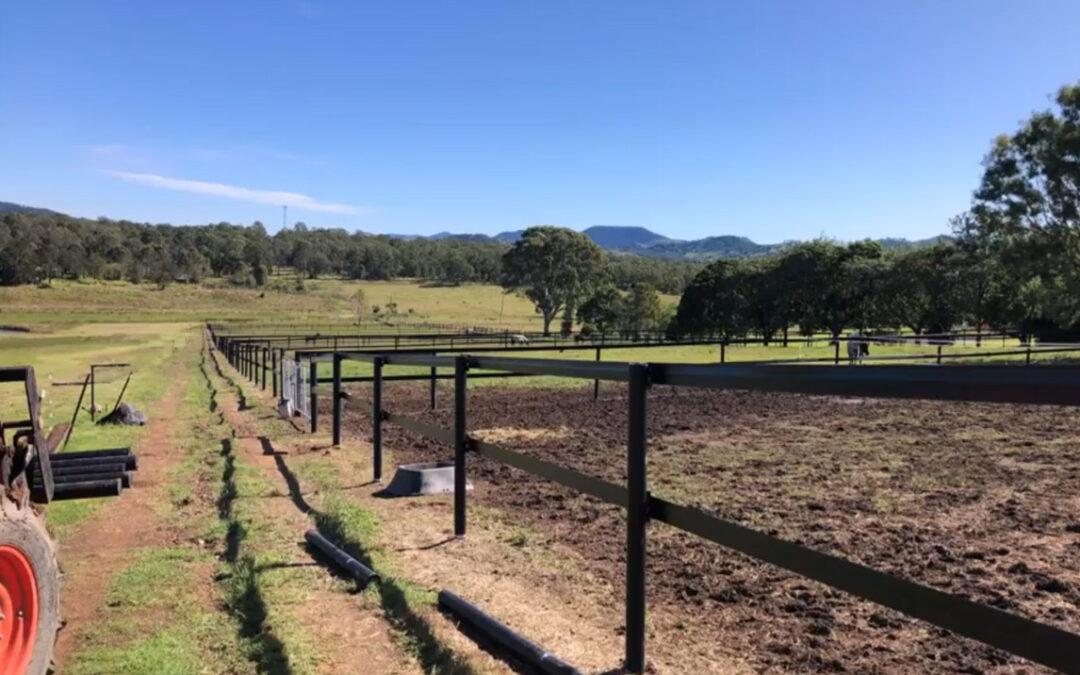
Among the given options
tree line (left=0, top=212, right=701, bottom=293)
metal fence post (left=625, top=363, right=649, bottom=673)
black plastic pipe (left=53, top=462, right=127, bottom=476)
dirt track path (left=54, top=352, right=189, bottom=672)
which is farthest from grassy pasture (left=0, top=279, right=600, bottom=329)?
metal fence post (left=625, top=363, right=649, bottom=673)

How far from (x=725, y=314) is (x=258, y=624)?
67.6m

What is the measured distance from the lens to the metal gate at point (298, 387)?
39.9ft

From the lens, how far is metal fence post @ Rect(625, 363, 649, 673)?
319 cm

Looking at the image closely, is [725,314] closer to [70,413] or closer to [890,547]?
[70,413]

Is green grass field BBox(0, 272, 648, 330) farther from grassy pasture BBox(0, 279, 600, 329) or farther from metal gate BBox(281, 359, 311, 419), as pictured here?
metal gate BBox(281, 359, 311, 419)

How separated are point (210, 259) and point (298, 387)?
160150mm

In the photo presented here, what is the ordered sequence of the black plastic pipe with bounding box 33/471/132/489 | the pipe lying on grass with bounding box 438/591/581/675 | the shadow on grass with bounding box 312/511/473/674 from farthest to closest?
the black plastic pipe with bounding box 33/471/132/489, the shadow on grass with bounding box 312/511/473/674, the pipe lying on grass with bounding box 438/591/581/675

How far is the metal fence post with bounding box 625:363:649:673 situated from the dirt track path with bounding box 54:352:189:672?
2.52 meters

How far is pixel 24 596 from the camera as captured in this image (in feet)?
10.4

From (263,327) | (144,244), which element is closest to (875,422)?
(263,327)

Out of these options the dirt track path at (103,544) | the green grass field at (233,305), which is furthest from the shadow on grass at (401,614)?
the green grass field at (233,305)

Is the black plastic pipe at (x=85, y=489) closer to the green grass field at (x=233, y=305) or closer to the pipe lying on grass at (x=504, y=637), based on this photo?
the pipe lying on grass at (x=504, y=637)

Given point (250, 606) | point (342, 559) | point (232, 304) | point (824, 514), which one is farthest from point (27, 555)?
point (232, 304)

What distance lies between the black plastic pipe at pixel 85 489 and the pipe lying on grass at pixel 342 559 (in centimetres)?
133
